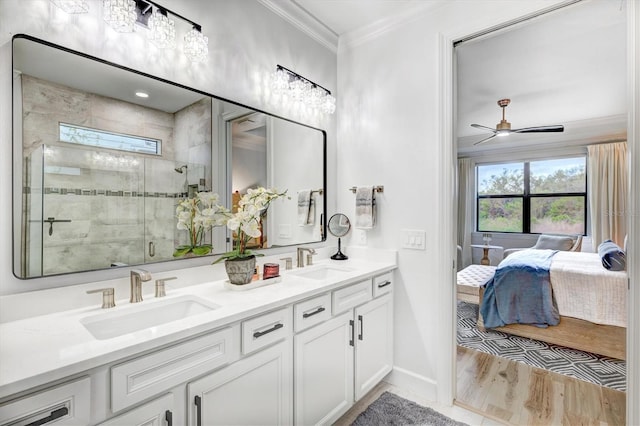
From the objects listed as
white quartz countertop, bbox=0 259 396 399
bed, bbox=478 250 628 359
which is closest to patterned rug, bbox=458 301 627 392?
bed, bbox=478 250 628 359

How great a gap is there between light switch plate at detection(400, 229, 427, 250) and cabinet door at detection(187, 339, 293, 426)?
1125 millimetres

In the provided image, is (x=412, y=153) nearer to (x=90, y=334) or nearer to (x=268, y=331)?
(x=268, y=331)

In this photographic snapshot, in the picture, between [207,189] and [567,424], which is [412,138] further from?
[567,424]

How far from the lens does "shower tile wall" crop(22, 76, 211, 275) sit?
1.17 meters

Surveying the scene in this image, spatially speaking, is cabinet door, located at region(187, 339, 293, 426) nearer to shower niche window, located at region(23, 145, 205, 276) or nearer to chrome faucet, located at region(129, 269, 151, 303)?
chrome faucet, located at region(129, 269, 151, 303)

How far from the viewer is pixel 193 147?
161 centimetres

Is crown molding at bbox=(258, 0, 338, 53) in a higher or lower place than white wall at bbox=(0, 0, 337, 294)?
higher

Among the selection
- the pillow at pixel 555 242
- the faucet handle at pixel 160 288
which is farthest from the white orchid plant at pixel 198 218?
the pillow at pixel 555 242

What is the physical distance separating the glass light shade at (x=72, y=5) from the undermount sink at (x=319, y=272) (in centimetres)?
160

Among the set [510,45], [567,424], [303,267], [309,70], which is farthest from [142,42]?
[567,424]

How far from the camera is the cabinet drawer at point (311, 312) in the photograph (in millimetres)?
1448

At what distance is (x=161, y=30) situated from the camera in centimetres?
142

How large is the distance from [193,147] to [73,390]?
3.74 feet

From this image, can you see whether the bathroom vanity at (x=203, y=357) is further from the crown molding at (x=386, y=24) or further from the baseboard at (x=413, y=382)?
the crown molding at (x=386, y=24)
